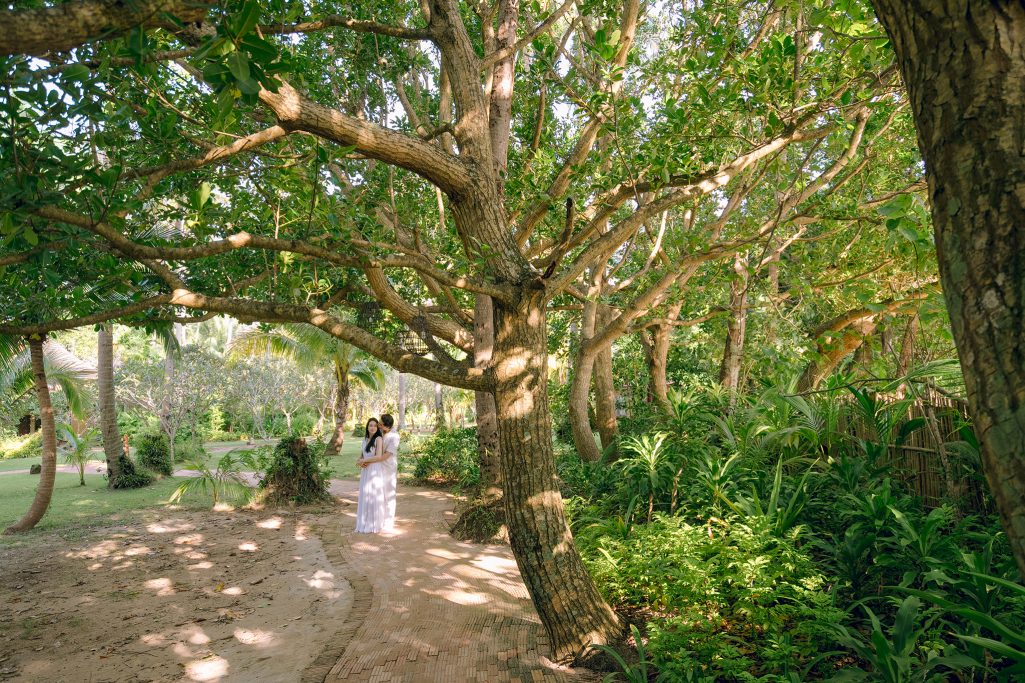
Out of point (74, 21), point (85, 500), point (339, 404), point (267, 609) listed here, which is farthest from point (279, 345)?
point (74, 21)

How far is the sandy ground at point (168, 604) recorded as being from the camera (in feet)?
16.6

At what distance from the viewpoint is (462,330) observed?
31.5 feet

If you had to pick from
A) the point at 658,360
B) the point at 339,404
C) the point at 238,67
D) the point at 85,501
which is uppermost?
the point at 238,67

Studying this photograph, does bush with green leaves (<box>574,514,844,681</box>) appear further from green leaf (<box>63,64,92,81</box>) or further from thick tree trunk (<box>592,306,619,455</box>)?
thick tree trunk (<box>592,306,619,455</box>)

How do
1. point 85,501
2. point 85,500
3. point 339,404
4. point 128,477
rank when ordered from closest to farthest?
point 85,501 → point 85,500 → point 128,477 → point 339,404

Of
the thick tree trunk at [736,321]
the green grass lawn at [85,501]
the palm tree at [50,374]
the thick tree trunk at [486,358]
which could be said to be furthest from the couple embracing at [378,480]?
the palm tree at [50,374]

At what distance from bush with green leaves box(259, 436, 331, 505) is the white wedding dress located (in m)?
3.01

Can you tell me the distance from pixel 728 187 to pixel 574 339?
5156mm

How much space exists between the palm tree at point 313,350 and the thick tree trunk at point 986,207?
721 inches

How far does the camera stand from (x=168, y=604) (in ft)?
21.7

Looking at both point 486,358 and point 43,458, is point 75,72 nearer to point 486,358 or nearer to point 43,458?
point 486,358

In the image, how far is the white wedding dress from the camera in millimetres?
9469

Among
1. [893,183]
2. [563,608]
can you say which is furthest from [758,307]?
[563,608]

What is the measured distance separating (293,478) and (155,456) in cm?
738
